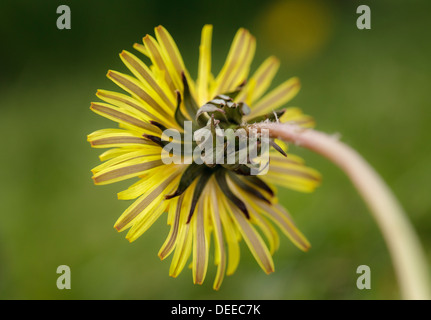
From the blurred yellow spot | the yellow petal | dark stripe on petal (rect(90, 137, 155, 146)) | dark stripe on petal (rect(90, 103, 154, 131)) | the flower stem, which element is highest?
the blurred yellow spot

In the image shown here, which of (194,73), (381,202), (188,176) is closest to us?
(381,202)

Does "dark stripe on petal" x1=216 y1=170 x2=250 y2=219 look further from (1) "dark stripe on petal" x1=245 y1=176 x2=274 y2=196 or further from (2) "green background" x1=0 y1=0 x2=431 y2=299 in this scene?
(2) "green background" x1=0 y1=0 x2=431 y2=299

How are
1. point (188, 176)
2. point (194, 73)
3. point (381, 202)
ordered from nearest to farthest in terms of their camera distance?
point (381, 202)
point (188, 176)
point (194, 73)

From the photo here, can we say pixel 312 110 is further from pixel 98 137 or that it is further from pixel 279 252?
pixel 98 137

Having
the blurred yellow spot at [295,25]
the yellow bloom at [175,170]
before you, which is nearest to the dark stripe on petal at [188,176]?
the yellow bloom at [175,170]

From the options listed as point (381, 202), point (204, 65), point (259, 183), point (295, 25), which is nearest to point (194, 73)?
point (295, 25)

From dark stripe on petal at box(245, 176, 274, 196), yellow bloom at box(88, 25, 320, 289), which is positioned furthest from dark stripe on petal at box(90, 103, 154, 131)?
dark stripe on petal at box(245, 176, 274, 196)

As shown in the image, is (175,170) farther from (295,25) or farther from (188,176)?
(295,25)

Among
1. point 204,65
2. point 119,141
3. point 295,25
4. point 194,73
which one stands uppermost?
point 295,25
